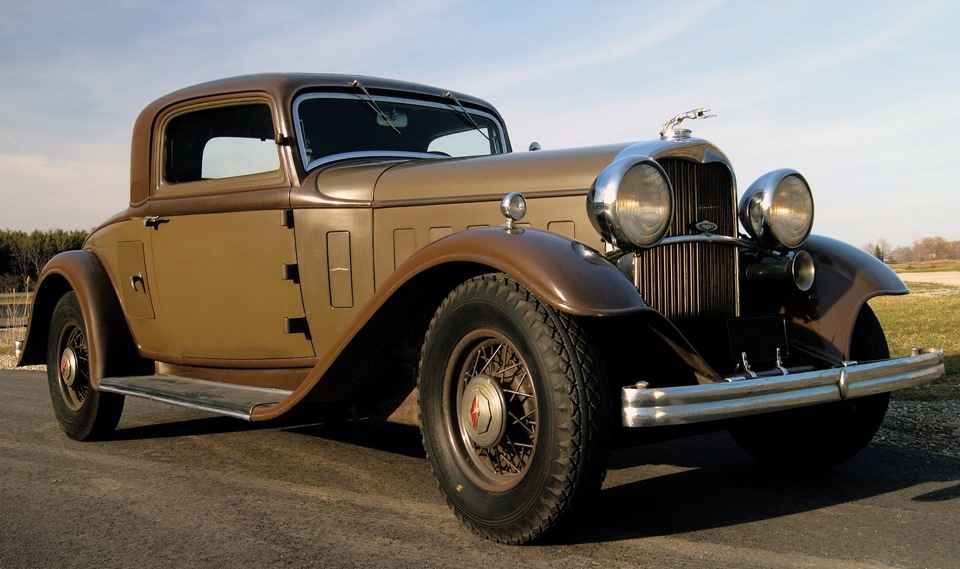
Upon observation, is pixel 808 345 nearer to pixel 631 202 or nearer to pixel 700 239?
pixel 700 239

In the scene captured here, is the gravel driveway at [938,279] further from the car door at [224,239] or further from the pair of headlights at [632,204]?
the pair of headlights at [632,204]

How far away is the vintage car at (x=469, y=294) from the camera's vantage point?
2715 millimetres

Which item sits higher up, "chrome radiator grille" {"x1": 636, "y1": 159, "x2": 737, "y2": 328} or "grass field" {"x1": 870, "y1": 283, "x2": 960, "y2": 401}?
"chrome radiator grille" {"x1": 636, "y1": 159, "x2": 737, "y2": 328}

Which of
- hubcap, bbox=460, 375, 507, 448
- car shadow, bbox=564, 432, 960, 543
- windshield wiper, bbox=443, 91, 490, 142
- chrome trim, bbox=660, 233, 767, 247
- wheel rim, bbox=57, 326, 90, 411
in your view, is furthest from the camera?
wheel rim, bbox=57, 326, 90, 411

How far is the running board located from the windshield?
44.3 inches

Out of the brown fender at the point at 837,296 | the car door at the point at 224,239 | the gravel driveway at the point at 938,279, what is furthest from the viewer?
the gravel driveway at the point at 938,279

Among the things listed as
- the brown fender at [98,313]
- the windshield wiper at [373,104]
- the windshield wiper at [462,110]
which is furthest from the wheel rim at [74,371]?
the windshield wiper at [462,110]

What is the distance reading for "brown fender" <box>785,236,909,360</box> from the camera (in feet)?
11.4

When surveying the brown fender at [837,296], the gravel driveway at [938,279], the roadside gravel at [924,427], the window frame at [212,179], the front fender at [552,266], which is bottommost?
the gravel driveway at [938,279]

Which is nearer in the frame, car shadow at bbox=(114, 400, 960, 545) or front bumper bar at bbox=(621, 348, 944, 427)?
front bumper bar at bbox=(621, 348, 944, 427)

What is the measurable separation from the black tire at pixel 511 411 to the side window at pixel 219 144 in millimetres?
1675

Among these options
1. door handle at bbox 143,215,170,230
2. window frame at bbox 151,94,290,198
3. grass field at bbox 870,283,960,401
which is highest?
window frame at bbox 151,94,290,198

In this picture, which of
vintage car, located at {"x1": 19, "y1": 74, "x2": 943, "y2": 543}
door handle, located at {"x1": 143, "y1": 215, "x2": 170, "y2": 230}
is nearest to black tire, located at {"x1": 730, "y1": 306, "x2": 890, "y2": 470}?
vintage car, located at {"x1": 19, "y1": 74, "x2": 943, "y2": 543}

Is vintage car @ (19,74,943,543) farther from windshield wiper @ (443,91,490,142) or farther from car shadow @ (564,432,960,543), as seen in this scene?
car shadow @ (564,432,960,543)
